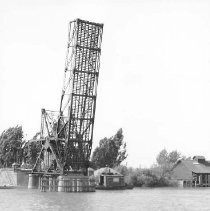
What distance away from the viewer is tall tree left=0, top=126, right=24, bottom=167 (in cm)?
7881

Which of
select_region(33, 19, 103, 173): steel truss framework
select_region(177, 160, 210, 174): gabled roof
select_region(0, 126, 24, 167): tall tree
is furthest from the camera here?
select_region(177, 160, 210, 174): gabled roof

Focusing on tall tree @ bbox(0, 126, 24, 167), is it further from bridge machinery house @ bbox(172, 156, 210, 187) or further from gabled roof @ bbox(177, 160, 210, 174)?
gabled roof @ bbox(177, 160, 210, 174)

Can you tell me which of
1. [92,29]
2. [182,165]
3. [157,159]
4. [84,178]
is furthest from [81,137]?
[157,159]

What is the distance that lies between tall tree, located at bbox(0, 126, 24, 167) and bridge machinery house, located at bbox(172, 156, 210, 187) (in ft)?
72.7

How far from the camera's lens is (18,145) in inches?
3150

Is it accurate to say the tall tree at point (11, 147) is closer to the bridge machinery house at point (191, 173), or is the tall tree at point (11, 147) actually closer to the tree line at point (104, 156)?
the tree line at point (104, 156)

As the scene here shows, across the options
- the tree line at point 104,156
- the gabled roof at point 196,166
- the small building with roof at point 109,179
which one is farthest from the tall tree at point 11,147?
the gabled roof at point 196,166

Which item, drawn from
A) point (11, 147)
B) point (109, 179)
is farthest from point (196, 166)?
point (11, 147)

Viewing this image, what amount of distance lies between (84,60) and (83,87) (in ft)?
7.93

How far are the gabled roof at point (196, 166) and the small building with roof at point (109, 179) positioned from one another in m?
23.5

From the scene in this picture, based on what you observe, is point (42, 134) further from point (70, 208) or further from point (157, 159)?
point (157, 159)

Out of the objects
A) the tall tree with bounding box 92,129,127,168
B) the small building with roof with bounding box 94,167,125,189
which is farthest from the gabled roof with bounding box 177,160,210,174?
the small building with roof with bounding box 94,167,125,189

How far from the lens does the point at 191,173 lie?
90250 mm

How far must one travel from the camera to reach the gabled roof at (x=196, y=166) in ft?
299
